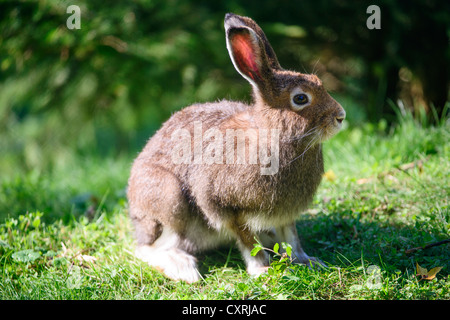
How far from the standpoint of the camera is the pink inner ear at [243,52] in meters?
2.90

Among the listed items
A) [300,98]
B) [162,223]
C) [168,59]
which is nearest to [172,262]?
[162,223]

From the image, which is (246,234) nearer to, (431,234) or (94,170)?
(431,234)

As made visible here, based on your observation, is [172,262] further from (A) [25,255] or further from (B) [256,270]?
(A) [25,255]

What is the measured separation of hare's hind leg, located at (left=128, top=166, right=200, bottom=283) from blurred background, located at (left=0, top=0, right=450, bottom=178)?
176cm

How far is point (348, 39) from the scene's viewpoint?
5730 mm

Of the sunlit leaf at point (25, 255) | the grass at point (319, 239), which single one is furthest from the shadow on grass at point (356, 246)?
the sunlit leaf at point (25, 255)

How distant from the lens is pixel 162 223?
11.0 ft

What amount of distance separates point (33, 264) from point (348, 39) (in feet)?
14.4

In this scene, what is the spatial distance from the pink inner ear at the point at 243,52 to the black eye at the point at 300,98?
335 millimetres

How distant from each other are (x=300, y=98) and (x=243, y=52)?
461mm

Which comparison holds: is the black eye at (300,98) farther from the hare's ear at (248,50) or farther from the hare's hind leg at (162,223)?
the hare's hind leg at (162,223)

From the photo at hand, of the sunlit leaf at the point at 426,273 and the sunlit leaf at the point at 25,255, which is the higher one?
the sunlit leaf at the point at 426,273

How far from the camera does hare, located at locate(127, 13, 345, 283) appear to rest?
9.68 feet
